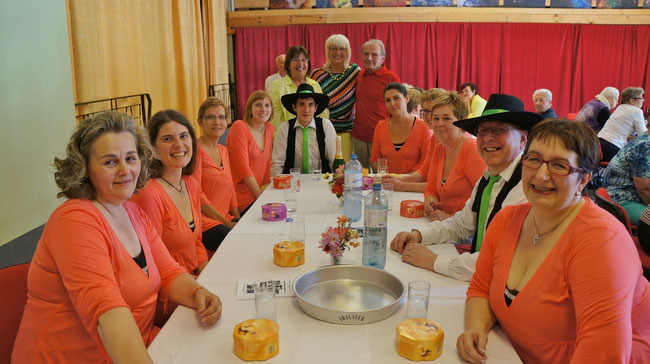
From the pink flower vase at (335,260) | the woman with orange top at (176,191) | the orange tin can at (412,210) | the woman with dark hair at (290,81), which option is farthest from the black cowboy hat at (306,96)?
the pink flower vase at (335,260)

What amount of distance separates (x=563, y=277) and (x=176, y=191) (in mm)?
1851

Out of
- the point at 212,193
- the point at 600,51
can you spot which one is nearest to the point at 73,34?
the point at 212,193

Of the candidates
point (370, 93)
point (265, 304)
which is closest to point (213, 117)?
point (370, 93)

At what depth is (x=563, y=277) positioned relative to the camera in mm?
1337

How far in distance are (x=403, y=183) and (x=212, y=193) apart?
132 centimetres

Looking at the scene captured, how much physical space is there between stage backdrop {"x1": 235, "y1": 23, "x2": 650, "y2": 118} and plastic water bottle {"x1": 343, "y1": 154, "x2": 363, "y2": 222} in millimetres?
7415

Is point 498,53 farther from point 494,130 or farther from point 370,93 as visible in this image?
point 494,130

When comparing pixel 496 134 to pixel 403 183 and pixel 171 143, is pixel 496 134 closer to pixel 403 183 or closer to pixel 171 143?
pixel 403 183

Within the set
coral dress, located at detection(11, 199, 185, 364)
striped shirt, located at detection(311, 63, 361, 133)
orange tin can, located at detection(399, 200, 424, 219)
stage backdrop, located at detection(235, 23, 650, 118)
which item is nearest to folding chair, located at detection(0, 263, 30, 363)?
coral dress, located at detection(11, 199, 185, 364)

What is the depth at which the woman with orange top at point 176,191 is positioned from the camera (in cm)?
229

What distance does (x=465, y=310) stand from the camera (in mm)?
1545

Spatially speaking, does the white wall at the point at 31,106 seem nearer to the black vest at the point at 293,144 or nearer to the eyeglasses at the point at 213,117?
the eyeglasses at the point at 213,117

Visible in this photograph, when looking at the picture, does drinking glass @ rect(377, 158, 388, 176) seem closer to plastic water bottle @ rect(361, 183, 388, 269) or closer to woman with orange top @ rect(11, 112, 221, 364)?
plastic water bottle @ rect(361, 183, 388, 269)

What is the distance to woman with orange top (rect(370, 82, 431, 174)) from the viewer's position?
3980 mm
